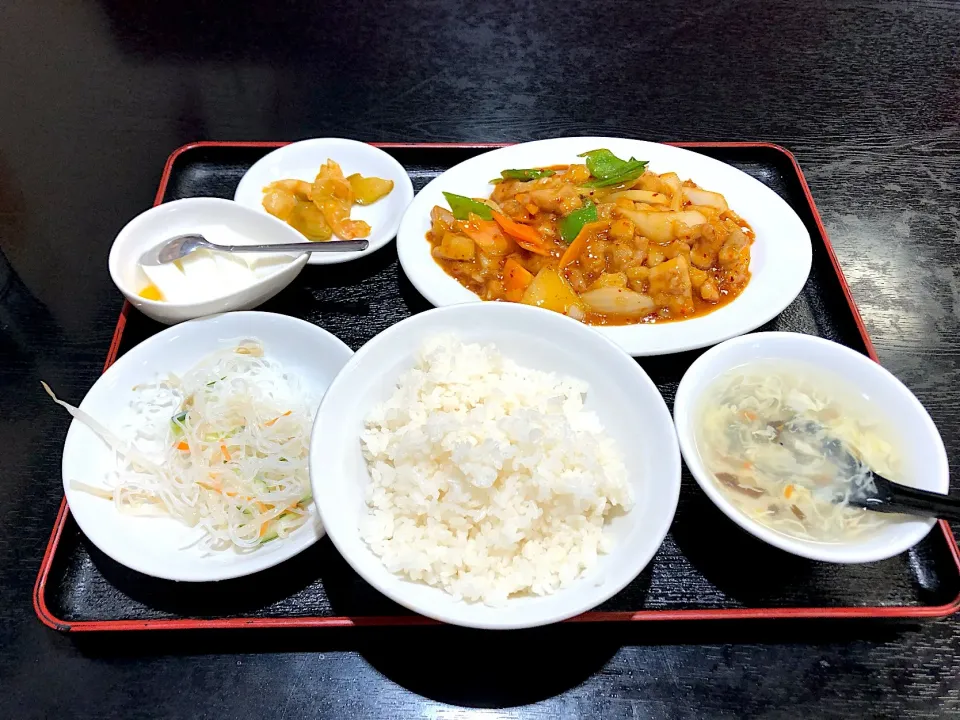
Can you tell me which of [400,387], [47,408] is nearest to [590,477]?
[400,387]

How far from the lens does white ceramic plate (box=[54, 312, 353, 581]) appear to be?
1628 millimetres

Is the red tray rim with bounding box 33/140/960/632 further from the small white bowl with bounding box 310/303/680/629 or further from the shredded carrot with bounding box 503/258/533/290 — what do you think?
the shredded carrot with bounding box 503/258/533/290

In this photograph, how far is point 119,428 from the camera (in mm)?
1974

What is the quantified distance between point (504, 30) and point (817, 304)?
2566 millimetres

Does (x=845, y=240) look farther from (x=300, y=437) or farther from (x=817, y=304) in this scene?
(x=300, y=437)

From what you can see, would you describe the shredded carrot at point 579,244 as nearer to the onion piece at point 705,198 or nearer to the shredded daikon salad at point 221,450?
the onion piece at point 705,198

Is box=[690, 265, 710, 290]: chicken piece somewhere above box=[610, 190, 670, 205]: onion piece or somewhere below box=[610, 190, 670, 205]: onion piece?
below

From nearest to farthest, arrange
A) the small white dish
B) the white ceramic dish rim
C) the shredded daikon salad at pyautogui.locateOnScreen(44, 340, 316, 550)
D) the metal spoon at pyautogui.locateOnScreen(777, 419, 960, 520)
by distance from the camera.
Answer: the metal spoon at pyautogui.locateOnScreen(777, 419, 960, 520) < the shredded daikon salad at pyautogui.locateOnScreen(44, 340, 316, 550) < the white ceramic dish rim < the small white dish

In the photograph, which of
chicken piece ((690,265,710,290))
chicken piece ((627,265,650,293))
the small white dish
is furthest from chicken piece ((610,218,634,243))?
the small white dish

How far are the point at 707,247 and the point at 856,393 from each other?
0.79 metres

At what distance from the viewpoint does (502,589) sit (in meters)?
1.46

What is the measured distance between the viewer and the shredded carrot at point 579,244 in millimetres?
2396

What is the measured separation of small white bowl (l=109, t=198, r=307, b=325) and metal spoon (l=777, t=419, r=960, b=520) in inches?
68.3

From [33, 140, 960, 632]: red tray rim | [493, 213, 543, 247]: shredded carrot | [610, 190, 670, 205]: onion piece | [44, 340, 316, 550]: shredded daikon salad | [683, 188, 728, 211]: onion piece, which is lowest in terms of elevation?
[33, 140, 960, 632]: red tray rim
